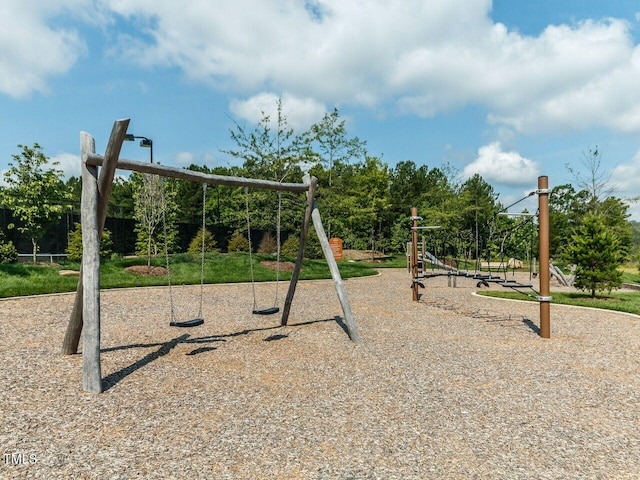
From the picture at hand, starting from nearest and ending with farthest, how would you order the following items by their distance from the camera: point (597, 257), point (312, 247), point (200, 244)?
point (597, 257)
point (200, 244)
point (312, 247)

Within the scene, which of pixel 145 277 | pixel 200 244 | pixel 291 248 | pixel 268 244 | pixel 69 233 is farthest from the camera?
pixel 268 244

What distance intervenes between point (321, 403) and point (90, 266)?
300 centimetres

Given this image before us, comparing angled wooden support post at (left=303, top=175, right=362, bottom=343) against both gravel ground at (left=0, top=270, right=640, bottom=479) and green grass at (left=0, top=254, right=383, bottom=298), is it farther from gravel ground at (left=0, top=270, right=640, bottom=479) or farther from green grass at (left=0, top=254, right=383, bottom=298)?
green grass at (left=0, top=254, right=383, bottom=298)

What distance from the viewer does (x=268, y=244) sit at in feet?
87.1

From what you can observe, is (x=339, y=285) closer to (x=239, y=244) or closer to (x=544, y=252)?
(x=544, y=252)

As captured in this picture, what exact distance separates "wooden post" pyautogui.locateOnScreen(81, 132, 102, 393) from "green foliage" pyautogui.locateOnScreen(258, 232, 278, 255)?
21382mm

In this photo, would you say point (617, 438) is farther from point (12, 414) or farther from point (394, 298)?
point (394, 298)

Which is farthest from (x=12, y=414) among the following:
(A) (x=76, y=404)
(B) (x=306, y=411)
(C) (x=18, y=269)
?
(C) (x=18, y=269)

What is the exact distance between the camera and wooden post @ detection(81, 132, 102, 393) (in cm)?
445

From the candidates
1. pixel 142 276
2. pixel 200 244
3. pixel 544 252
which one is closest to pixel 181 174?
pixel 544 252

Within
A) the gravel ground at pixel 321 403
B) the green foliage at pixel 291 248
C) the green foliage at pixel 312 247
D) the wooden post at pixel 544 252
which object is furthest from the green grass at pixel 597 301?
the green foliage at pixel 312 247

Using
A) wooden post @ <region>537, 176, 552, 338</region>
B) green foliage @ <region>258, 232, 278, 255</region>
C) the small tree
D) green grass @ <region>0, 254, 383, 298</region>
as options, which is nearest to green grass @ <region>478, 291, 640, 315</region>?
the small tree

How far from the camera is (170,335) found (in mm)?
6828

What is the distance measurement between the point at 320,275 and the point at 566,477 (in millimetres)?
14210
